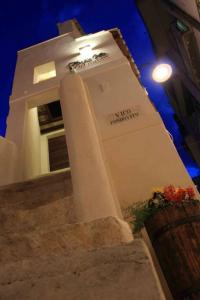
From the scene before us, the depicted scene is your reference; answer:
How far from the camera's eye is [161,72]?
5.38 m

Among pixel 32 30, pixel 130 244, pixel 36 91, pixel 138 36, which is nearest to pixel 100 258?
pixel 130 244

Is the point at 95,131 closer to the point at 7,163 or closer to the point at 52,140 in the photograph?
the point at 7,163

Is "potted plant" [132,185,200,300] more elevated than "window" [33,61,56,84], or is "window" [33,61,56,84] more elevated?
"window" [33,61,56,84]

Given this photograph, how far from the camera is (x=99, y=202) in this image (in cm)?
243

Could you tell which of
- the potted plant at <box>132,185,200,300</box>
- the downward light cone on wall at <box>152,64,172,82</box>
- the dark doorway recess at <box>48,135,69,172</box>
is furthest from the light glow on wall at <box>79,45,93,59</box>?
the potted plant at <box>132,185,200,300</box>

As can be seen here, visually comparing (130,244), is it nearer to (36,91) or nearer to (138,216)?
(138,216)

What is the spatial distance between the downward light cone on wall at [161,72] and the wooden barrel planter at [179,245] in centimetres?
333

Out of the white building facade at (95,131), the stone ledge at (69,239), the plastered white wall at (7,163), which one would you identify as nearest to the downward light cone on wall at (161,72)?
the white building facade at (95,131)

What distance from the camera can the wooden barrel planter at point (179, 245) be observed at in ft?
7.25

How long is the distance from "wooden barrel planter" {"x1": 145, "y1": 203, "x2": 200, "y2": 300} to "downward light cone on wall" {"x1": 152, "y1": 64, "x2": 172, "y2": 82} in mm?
3332

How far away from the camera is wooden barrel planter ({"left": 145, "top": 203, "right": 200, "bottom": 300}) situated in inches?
87.0

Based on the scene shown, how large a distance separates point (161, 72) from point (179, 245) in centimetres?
Answer: 373

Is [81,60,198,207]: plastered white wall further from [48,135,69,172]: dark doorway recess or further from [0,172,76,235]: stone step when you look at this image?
[48,135,69,172]: dark doorway recess

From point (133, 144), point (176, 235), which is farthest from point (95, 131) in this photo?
point (133, 144)
